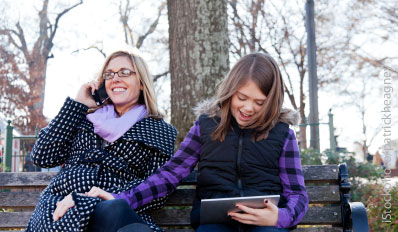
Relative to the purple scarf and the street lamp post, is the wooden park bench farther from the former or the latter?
the street lamp post

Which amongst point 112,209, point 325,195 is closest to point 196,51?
point 325,195

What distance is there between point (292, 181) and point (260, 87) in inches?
21.7

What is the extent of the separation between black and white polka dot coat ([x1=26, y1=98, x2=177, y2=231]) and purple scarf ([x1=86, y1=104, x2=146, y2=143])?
37mm

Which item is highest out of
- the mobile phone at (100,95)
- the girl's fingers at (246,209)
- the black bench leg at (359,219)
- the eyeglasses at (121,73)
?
the eyeglasses at (121,73)

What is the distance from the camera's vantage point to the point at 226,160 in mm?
2639

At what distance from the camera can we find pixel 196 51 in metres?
4.72

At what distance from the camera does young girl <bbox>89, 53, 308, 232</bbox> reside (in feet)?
8.54

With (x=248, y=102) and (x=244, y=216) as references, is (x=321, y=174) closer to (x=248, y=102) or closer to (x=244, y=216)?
(x=248, y=102)

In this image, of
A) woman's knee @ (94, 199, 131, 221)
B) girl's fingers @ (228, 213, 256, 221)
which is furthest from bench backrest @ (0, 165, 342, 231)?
woman's knee @ (94, 199, 131, 221)

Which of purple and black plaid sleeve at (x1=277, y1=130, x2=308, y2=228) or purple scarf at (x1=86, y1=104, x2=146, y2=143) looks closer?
purple and black plaid sleeve at (x1=277, y1=130, x2=308, y2=228)

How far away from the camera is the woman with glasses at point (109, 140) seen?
105 inches

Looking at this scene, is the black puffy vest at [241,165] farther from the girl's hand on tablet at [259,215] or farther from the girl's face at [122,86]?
the girl's face at [122,86]

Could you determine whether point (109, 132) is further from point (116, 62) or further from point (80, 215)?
point (80, 215)

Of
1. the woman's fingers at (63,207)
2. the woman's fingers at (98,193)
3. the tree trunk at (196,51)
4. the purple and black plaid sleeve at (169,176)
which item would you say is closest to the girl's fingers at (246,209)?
the purple and black plaid sleeve at (169,176)
